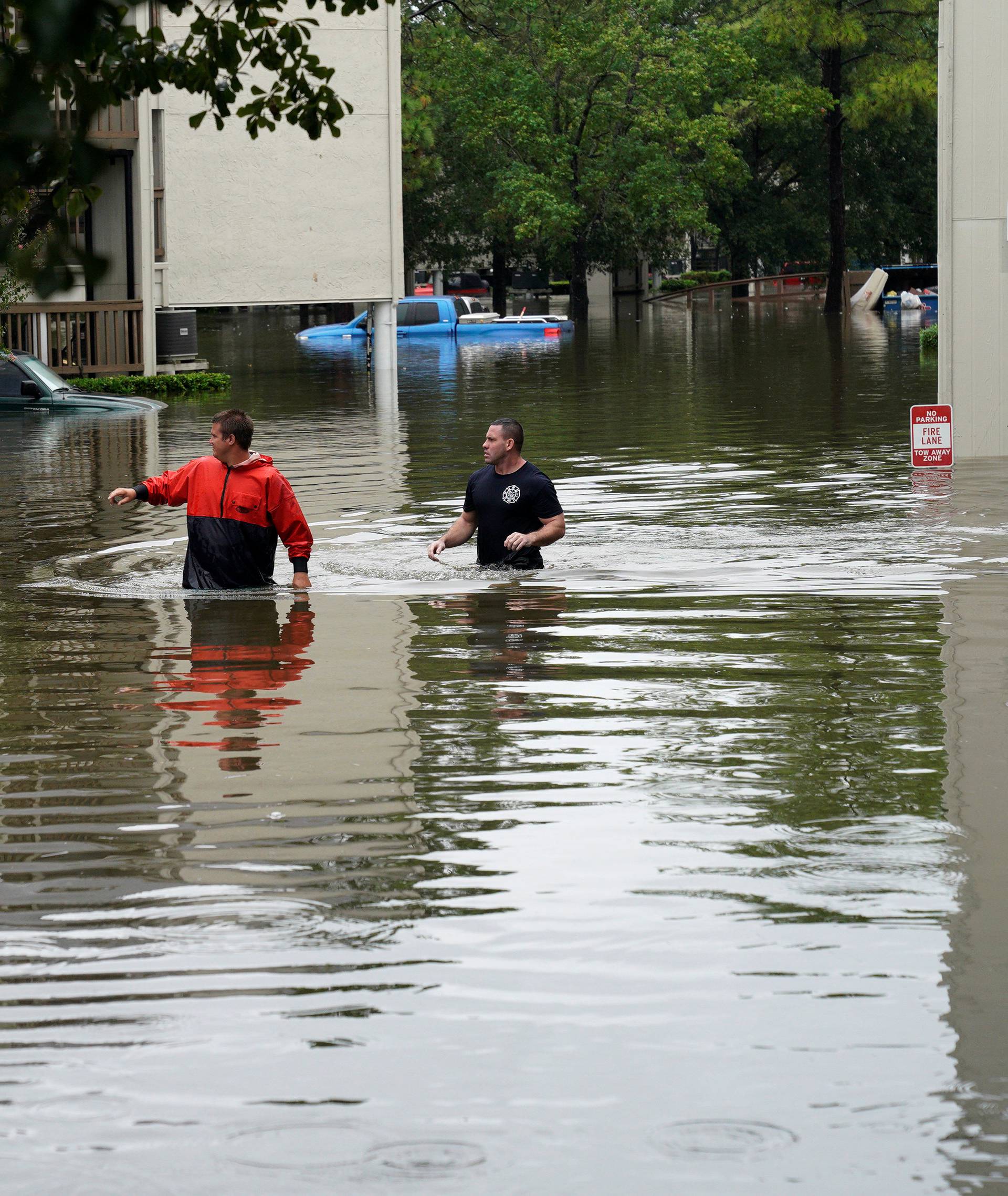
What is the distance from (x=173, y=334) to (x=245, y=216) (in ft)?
9.71

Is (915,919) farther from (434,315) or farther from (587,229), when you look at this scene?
(587,229)

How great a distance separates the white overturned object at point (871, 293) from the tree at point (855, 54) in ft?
22.7

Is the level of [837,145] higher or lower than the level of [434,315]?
higher

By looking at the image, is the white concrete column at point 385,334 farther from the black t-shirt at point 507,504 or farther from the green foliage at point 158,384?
the black t-shirt at point 507,504

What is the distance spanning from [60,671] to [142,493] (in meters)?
2.28

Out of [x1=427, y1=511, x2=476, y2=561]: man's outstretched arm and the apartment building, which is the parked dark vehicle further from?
[x1=427, y1=511, x2=476, y2=561]: man's outstretched arm

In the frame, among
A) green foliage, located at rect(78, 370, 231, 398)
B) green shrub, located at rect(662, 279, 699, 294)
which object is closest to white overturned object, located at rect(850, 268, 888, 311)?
green shrub, located at rect(662, 279, 699, 294)

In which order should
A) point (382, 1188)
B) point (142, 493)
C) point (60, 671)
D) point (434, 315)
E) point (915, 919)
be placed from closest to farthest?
point (382, 1188) < point (915, 919) < point (60, 671) < point (142, 493) < point (434, 315)

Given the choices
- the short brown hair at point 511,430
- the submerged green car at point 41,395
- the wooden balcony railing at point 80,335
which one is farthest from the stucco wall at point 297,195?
the short brown hair at point 511,430

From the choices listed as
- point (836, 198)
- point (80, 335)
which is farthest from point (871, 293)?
point (80, 335)

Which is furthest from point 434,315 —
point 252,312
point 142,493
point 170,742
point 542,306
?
point 170,742

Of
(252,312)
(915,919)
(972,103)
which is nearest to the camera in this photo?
(915,919)

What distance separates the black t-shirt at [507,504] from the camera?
12.9 meters

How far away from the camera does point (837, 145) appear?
6712cm
